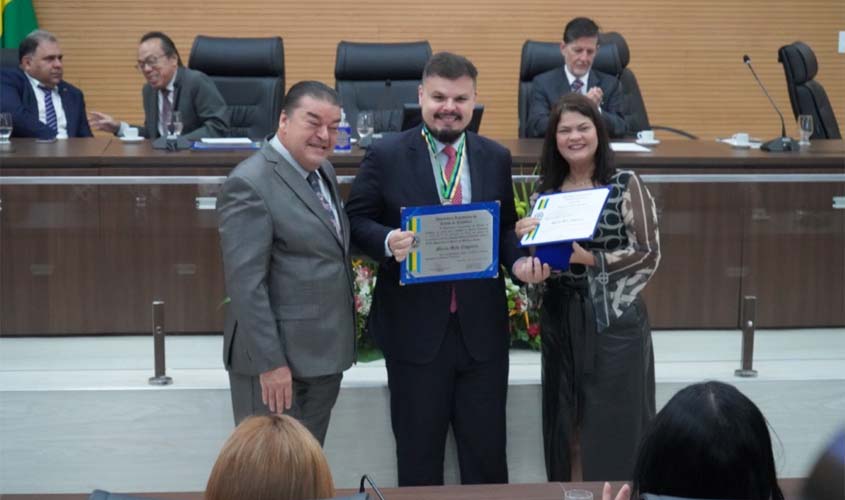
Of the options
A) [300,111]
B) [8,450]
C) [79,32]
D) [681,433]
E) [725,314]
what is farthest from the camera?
[79,32]

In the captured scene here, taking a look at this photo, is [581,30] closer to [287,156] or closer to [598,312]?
[598,312]

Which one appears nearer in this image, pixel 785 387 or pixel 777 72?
pixel 785 387

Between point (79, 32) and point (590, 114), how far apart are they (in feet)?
19.7

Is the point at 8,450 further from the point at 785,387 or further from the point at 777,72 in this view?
the point at 777,72

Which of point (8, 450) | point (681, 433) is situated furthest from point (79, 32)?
point (681, 433)

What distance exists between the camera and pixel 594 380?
12.2ft

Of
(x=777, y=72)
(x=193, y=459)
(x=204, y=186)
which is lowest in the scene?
(x=193, y=459)

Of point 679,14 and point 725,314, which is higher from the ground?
point 679,14

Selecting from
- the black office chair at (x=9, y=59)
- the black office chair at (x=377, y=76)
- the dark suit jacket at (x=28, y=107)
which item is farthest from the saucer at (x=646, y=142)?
the black office chair at (x=9, y=59)

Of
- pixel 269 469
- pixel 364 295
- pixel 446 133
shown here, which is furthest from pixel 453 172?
pixel 269 469

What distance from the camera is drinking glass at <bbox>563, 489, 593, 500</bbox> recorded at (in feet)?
8.52

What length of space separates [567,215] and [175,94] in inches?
145

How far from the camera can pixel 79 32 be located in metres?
8.69

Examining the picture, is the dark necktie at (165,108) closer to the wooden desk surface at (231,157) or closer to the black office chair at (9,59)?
the wooden desk surface at (231,157)
